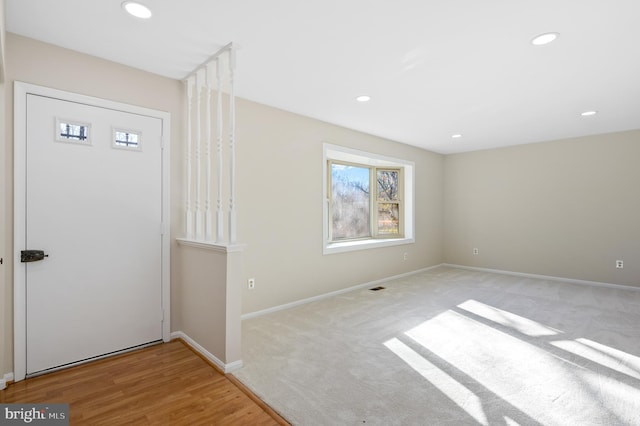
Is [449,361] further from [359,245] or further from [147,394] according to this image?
[359,245]

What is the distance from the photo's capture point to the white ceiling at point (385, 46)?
1.99 meters

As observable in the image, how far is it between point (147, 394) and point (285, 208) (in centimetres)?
233

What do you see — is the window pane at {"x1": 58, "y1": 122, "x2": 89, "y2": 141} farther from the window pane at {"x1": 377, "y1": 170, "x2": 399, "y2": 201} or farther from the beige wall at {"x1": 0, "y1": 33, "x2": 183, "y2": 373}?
the window pane at {"x1": 377, "y1": 170, "x2": 399, "y2": 201}

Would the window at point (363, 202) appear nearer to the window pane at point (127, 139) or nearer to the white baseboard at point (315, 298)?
the white baseboard at point (315, 298)

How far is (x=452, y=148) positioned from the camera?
6.21m

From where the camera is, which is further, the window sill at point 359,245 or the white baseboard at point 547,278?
the white baseboard at point 547,278

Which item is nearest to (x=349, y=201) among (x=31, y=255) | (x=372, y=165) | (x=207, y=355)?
(x=372, y=165)

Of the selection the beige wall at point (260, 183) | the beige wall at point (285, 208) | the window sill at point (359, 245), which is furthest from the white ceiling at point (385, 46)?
the window sill at point (359, 245)

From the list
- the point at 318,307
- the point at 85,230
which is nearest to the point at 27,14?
the point at 85,230

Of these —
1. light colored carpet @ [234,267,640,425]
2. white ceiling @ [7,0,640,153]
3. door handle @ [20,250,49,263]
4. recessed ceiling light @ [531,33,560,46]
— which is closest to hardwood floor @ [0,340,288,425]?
light colored carpet @ [234,267,640,425]

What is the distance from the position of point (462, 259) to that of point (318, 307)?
4036 millimetres

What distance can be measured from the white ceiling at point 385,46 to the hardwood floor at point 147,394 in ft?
8.23

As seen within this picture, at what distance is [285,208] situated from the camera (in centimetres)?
391

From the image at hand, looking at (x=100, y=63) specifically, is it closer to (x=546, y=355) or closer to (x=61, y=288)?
(x=61, y=288)
